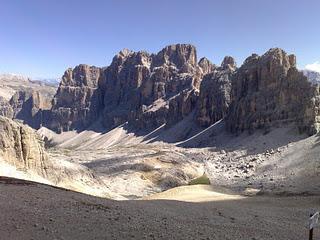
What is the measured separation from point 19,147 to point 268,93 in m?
92.8

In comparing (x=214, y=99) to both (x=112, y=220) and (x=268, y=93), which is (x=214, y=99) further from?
(x=112, y=220)

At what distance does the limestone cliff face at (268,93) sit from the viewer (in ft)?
372

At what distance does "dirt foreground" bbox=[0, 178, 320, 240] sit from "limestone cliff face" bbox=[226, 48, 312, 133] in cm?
8606

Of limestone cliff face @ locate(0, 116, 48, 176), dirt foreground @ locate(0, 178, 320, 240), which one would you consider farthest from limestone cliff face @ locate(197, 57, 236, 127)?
dirt foreground @ locate(0, 178, 320, 240)

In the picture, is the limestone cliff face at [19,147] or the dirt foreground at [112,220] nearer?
the dirt foreground at [112,220]

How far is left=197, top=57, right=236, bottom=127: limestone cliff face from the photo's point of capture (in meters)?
166

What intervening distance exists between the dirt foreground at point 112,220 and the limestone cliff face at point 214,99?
466 ft

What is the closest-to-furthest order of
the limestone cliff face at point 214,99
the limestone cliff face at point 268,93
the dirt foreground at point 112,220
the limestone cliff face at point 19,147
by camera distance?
the dirt foreground at point 112,220, the limestone cliff face at point 19,147, the limestone cliff face at point 268,93, the limestone cliff face at point 214,99

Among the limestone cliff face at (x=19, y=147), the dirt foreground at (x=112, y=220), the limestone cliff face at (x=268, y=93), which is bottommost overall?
the dirt foreground at (x=112, y=220)

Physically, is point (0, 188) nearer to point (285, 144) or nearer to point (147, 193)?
point (147, 193)

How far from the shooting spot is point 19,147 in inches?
1785

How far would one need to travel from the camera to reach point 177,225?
1681 cm

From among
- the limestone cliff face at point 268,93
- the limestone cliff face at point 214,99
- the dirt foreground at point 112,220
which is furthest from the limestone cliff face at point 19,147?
the limestone cliff face at point 214,99

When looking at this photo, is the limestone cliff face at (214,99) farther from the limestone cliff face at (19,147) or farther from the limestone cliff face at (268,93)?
the limestone cliff face at (19,147)
